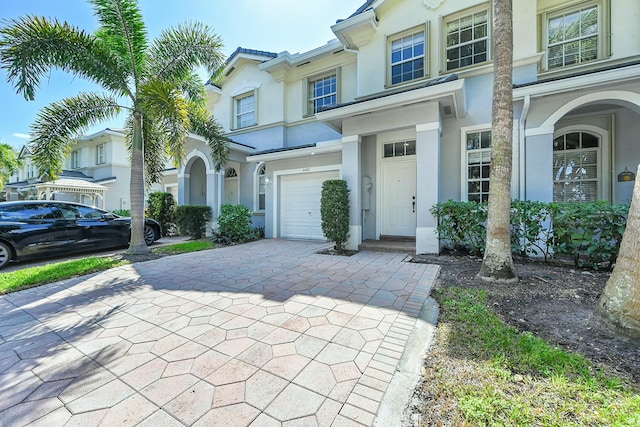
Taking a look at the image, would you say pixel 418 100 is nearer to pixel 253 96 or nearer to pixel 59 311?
pixel 59 311

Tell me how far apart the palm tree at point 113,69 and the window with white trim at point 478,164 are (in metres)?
7.79

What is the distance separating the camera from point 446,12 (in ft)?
26.6

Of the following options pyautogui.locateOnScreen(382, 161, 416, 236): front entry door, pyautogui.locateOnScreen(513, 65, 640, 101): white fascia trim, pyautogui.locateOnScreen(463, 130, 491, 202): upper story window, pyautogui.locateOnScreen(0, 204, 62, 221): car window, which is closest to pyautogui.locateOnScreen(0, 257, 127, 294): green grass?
pyautogui.locateOnScreen(0, 204, 62, 221): car window

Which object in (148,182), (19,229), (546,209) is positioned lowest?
(19,229)

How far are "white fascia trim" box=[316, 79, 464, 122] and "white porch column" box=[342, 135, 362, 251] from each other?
77 centimetres

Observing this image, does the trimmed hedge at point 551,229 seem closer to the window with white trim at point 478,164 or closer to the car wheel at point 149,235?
the window with white trim at point 478,164

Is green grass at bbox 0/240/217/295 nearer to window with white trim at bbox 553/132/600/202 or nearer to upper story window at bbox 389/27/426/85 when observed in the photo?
upper story window at bbox 389/27/426/85

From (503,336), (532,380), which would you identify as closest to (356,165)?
(503,336)

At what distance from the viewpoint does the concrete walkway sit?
6.17 ft

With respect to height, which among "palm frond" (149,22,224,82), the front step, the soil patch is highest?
"palm frond" (149,22,224,82)

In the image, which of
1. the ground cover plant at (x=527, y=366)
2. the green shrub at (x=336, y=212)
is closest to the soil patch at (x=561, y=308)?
the ground cover plant at (x=527, y=366)

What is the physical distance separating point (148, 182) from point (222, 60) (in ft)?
17.3

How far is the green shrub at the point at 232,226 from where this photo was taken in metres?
9.66

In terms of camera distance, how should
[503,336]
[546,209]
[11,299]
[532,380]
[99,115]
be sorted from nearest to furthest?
1. [532,380]
2. [503,336]
3. [11,299]
4. [546,209]
5. [99,115]
